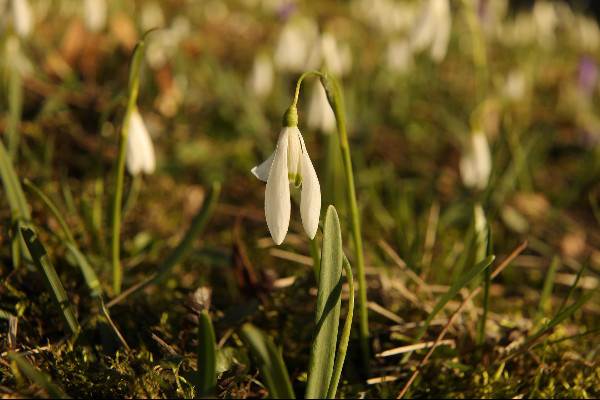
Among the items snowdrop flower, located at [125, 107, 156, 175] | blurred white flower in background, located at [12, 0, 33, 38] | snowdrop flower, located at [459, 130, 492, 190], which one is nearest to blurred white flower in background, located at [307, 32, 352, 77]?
snowdrop flower, located at [459, 130, 492, 190]

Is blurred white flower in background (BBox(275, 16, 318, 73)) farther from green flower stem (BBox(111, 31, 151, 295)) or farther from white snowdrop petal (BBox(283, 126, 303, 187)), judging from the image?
white snowdrop petal (BBox(283, 126, 303, 187))

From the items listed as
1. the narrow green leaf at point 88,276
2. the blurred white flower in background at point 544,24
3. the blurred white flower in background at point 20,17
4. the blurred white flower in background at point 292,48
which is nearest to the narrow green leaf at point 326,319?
the narrow green leaf at point 88,276

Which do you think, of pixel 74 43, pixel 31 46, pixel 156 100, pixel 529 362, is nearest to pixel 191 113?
pixel 156 100

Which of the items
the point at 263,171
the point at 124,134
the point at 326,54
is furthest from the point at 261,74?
the point at 263,171

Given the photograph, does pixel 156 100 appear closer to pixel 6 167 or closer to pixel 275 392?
pixel 6 167

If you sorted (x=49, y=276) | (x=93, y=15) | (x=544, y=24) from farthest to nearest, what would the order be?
(x=544, y=24) → (x=93, y=15) → (x=49, y=276)

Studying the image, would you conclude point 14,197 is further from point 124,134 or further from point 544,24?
point 544,24
